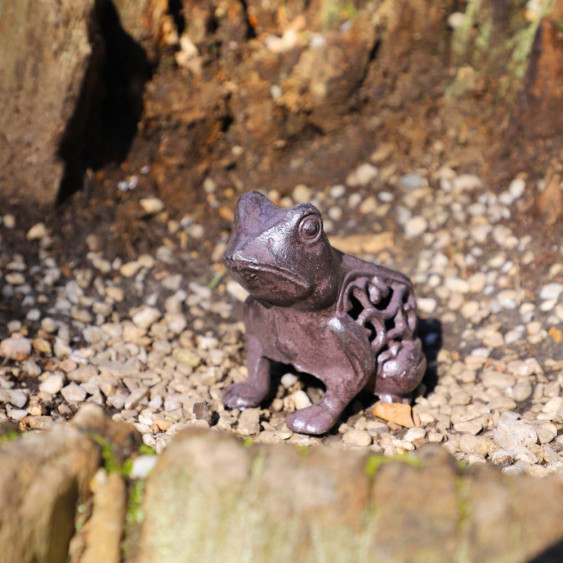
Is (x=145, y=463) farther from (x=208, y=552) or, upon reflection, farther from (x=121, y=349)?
(x=121, y=349)

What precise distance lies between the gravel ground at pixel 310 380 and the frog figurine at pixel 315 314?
5.5 inches

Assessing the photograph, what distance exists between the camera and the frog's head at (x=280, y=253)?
7.93 ft

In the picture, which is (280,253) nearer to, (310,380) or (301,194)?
(310,380)

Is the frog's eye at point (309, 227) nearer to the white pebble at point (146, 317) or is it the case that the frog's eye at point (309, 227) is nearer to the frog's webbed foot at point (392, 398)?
the frog's webbed foot at point (392, 398)

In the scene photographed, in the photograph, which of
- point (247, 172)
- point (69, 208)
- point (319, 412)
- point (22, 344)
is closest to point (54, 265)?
point (69, 208)

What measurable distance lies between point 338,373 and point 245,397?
1.35ft

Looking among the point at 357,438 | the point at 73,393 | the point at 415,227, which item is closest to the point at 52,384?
the point at 73,393

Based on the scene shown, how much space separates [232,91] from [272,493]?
2.80 meters

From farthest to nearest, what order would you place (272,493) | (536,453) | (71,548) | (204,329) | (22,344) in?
(204,329)
(22,344)
(536,453)
(71,548)
(272,493)

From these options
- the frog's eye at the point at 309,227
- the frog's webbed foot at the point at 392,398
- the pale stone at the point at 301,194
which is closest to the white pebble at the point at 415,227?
the pale stone at the point at 301,194

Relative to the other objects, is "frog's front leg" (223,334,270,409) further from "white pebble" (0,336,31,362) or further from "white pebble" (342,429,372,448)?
"white pebble" (0,336,31,362)

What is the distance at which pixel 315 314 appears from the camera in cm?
265

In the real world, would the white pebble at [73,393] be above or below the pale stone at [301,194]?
below

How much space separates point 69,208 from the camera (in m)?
3.69
